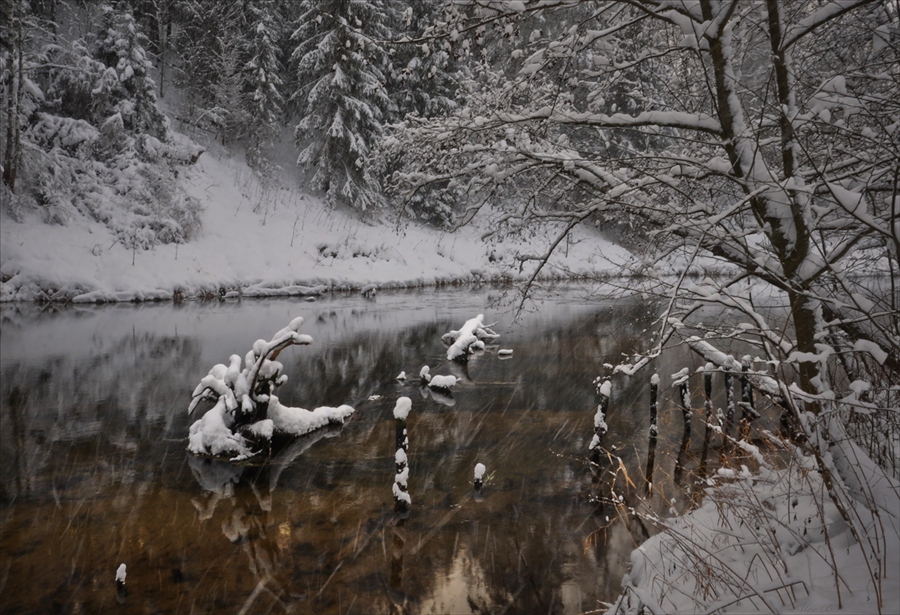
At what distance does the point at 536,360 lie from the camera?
15.4 m

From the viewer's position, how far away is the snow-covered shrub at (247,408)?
843 centimetres

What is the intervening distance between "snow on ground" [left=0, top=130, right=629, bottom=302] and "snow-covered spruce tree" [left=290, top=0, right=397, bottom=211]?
2.07 metres

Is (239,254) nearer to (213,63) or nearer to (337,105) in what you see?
(337,105)

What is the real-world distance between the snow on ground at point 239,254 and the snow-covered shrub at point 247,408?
910 cm

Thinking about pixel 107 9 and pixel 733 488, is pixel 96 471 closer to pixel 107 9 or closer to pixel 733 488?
pixel 733 488

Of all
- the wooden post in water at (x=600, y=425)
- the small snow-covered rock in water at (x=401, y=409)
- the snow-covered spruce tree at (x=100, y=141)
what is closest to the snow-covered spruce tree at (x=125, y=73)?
the snow-covered spruce tree at (x=100, y=141)

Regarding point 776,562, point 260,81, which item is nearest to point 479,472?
point 776,562

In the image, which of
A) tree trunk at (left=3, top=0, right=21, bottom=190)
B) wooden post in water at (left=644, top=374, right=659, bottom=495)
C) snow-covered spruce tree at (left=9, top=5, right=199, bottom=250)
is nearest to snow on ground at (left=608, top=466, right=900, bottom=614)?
wooden post in water at (left=644, top=374, right=659, bottom=495)

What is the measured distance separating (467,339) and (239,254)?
1660 cm

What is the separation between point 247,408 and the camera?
857 centimetres

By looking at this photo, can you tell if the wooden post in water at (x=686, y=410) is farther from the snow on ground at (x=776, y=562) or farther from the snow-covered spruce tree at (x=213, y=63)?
the snow-covered spruce tree at (x=213, y=63)

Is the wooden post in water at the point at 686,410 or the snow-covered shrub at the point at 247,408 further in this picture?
the wooden post in water at the point at 686,410

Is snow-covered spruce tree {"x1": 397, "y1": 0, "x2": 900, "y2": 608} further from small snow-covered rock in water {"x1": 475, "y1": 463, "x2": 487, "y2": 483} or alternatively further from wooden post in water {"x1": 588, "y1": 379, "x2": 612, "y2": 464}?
wooden post in water {"x1": 588, "y1": 379, "x2": 612, "y2": 464}

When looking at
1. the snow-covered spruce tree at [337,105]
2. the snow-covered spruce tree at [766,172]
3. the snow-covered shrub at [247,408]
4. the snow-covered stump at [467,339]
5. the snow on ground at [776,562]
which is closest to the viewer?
the snow on ground at [776,562]
